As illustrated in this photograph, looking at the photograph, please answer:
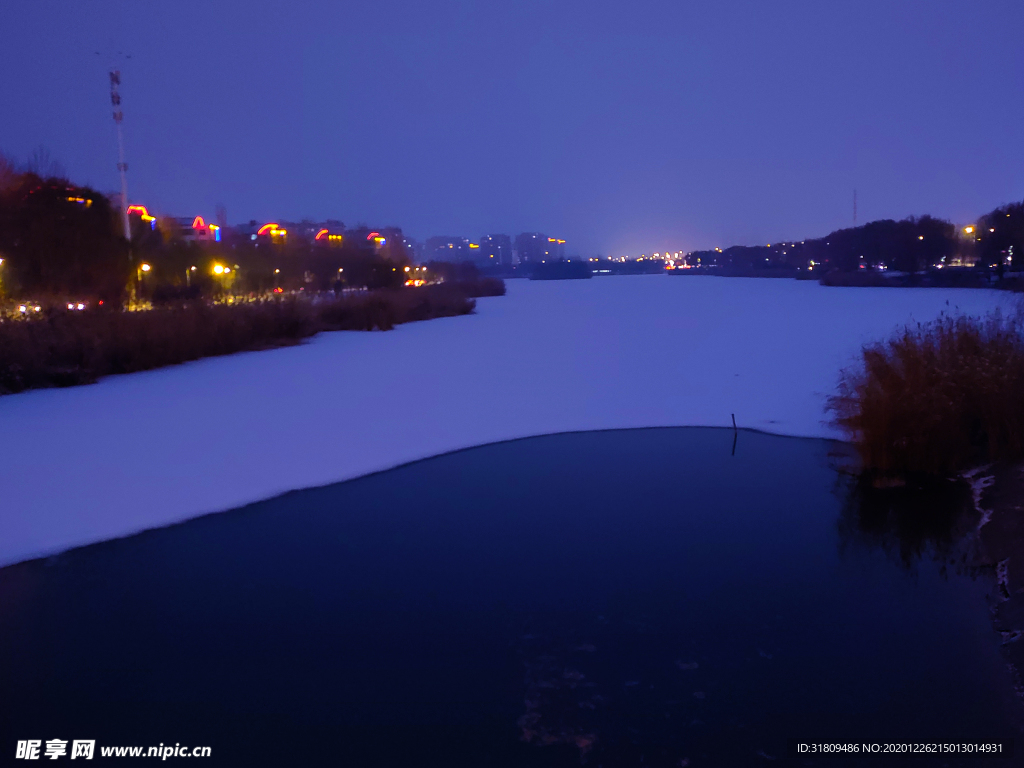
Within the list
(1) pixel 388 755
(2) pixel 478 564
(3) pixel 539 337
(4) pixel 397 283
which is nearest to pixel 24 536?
(2) pixel 478 564

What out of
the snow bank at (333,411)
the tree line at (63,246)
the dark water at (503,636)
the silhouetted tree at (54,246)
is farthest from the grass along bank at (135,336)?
the dark water at (503,636)

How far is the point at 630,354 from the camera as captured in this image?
52.6 ft

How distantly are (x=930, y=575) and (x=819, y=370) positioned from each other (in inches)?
307

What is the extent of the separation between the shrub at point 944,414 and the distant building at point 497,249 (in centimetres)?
17945

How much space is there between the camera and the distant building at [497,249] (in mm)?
188325

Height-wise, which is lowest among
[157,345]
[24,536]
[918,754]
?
[918,754]

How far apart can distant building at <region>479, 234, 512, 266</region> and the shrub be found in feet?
589

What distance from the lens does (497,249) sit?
192875 millimetres

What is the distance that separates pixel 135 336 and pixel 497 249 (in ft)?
596

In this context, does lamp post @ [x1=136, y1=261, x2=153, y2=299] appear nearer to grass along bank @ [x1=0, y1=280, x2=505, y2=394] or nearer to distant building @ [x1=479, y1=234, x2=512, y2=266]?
grass along bank @ [x1=0, y1=280, x2=505, y2=394]

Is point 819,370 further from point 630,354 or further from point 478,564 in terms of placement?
point 478,564

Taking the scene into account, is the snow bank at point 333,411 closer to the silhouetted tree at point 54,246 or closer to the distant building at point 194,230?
the silhouetted tree at point 54,246

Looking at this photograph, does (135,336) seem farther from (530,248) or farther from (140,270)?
(530,248)

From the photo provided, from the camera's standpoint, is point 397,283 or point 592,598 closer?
point 592,598
